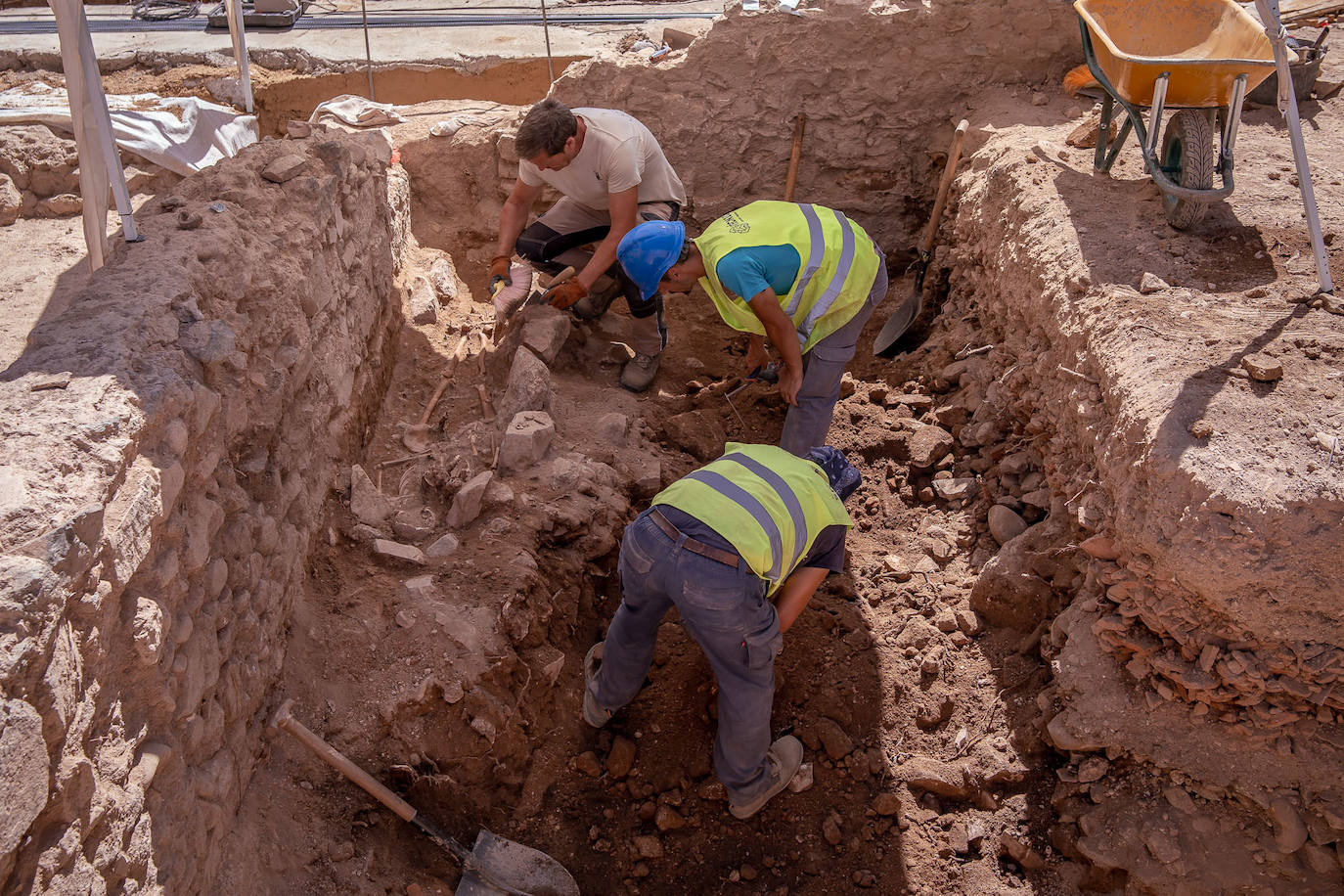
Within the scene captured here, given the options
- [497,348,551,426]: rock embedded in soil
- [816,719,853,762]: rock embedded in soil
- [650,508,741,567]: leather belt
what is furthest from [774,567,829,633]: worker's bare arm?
[497,348,551,426]: rock embedded in soil

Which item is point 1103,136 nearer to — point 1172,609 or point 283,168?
point 1172,609

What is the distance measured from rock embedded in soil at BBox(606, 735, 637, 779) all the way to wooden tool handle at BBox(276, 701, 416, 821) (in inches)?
32.1

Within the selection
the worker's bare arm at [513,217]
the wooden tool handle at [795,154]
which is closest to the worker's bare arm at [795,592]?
the worker's bare arm at [513,217]

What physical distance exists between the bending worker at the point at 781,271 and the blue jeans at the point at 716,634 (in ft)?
4.03

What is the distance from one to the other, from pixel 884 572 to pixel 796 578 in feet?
3.29

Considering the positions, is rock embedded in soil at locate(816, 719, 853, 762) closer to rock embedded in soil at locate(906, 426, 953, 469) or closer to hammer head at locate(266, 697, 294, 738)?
rock embedded in soil at locate(906, 426, 953, 469)

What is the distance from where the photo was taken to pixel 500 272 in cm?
500

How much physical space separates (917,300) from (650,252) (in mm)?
2398

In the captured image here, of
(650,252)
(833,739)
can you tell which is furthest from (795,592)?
(650,252)

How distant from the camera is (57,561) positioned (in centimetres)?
185

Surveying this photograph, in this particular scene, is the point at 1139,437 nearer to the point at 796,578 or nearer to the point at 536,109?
the point at 796,578

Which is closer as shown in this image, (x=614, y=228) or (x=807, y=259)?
(x=807, y=259)

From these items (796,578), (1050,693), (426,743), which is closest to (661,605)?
(796,578)

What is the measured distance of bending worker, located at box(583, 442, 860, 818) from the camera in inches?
112
